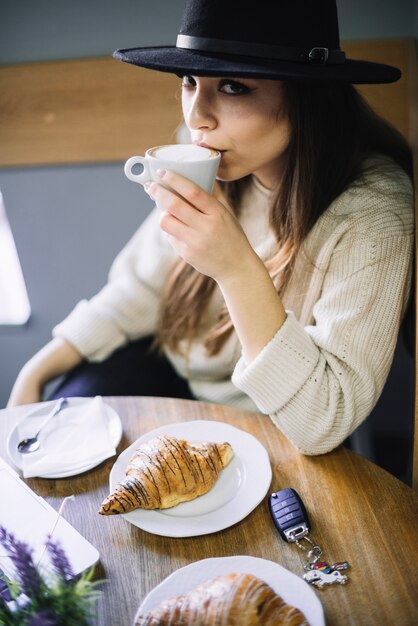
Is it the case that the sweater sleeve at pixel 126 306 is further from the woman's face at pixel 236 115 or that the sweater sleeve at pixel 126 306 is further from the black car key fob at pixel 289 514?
the black car key fob at pixel 289 514

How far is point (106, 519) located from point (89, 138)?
1.39m

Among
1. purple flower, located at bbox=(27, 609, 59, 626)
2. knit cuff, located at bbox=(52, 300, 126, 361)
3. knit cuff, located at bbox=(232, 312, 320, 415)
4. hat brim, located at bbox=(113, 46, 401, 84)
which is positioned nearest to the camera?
purple flower, located at bbox=(27, 609, 59, 626)

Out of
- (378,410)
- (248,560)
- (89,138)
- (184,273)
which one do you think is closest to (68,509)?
(248,560)

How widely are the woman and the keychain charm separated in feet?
0.42

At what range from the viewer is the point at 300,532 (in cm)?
82

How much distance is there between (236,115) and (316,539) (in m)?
0.72

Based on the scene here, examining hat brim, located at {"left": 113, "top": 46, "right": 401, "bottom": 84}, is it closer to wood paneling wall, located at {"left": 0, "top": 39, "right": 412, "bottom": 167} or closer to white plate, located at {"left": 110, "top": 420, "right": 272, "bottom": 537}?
white plate, located at {"left": 110, "top": 420, "right": 272, "bottom": 537}

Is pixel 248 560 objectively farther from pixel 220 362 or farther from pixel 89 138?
pixel 89 138

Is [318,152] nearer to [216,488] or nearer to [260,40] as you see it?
[260,40]

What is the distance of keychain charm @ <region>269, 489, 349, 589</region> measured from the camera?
2.49 ft

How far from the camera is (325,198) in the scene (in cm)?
116

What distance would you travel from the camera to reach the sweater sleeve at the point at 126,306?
1532mm

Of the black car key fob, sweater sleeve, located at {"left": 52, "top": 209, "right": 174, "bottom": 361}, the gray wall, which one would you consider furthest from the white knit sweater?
the gray wall

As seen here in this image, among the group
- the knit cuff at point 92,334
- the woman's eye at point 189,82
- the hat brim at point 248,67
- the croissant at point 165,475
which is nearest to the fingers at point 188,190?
the hat brim at point 248,67
